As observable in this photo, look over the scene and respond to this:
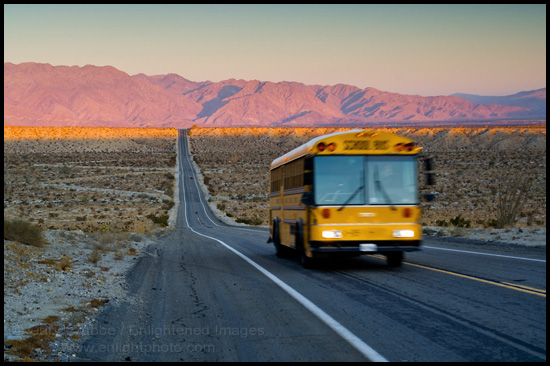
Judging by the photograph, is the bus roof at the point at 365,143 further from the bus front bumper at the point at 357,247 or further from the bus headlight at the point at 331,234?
the bus front bumper at the point at 357,247

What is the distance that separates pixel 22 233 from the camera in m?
16.8

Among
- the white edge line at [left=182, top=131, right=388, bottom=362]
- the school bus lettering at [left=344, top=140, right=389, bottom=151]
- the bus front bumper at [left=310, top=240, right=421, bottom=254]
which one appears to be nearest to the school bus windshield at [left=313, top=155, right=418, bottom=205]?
the school bus lettering at [left=344, top=140, right=389, bottom=151]

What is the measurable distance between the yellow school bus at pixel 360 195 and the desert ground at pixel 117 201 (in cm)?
460

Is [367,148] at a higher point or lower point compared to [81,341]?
higher

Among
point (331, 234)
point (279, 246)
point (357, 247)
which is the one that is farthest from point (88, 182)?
point (357, 247)

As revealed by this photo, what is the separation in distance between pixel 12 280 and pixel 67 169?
305 ft

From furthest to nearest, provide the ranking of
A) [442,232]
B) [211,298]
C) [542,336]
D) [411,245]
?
[442,232], [411,245], [211,298], [542,336]

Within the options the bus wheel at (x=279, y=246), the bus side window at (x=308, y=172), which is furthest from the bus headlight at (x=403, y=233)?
the bus wheel at (x=279, y=246)

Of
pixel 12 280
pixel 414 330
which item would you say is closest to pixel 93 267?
pixel 12 280

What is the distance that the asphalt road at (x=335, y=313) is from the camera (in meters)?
7.12

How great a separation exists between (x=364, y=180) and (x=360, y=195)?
14.1 inches

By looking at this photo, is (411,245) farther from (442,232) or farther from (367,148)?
(442,232)

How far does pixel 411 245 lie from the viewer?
1377cm

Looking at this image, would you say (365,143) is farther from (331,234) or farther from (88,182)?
(88,182)
